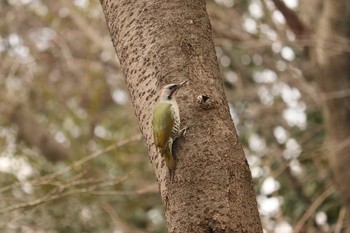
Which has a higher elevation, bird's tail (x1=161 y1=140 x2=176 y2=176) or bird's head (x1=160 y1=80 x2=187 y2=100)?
bird's head (x1=160 y1=80 x2=187 y2=100)

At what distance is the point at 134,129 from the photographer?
18.6 feet

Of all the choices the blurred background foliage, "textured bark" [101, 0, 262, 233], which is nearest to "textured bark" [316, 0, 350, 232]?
the blurred background foliage

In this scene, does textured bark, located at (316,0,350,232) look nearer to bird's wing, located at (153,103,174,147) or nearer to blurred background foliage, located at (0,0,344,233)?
blurred background foliage, located at (0,0,344,233)

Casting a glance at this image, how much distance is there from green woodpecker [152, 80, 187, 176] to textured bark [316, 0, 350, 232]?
8.51ft

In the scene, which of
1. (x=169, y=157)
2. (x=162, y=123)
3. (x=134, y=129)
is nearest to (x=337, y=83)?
(x=134, y=129)

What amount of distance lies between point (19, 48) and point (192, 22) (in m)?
4.68

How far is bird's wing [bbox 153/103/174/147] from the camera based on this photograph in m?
1.35

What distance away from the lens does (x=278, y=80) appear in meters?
5.04

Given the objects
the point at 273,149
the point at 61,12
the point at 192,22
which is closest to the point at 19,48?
the point at 61,12

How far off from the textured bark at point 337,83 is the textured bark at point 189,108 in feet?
8.33

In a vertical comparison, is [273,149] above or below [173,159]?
above

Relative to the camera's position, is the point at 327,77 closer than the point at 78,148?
Yes

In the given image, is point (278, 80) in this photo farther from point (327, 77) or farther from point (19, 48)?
point (19, 48)

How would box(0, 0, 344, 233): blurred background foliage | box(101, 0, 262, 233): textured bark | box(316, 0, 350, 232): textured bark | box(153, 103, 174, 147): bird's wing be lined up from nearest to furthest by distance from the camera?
box(101, 0, 262, 233): textured bark < box(153, 103, 174, 147): bird's wing < box(316, 0, 350, 232): textured bark < box(0, 0, 344, 233): blurred background foliage
